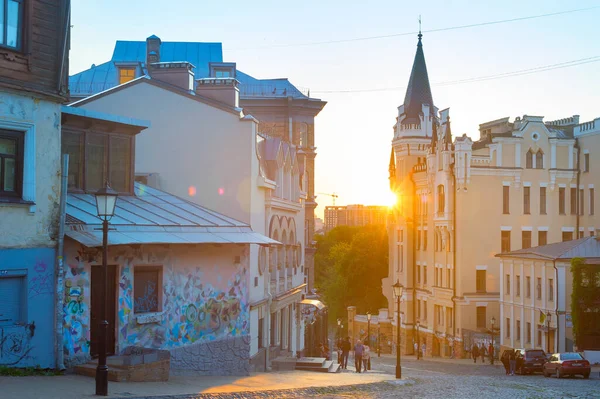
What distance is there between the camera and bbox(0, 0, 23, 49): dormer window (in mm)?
17531

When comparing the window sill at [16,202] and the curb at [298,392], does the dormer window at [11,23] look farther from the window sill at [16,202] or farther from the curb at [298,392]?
the curb at [298,392]

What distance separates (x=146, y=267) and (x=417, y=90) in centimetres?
6009

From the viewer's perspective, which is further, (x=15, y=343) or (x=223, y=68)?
(x=223, y=68)

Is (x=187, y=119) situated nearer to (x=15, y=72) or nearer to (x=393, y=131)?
(x=15, y=72)

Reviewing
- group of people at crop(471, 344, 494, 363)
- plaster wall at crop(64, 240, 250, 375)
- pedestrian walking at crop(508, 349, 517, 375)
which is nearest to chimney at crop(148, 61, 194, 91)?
plaster wall at crop(64, 240, 250, 375)

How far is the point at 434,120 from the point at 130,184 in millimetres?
56841

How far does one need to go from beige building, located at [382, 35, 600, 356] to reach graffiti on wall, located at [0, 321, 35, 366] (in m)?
45.4

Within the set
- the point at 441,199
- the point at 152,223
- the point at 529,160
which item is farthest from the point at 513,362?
the point at 441,199

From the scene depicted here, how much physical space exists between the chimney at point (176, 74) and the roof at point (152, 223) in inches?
255

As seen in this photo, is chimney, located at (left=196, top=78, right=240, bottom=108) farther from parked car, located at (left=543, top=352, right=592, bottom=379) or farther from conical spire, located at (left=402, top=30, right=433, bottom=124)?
conical spire, located at (left=402, top=30, right=433, bottom=124)

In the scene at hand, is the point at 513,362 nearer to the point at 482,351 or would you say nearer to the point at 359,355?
the point at 359,355

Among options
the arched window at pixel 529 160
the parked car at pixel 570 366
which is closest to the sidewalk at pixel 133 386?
the parked car at pixel 570 366

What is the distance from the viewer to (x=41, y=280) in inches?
720

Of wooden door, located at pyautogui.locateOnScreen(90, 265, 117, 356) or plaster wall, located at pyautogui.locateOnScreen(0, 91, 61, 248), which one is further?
wooden door, located at pyautogui.locateOnScreen(90, 265, 117, 356)
